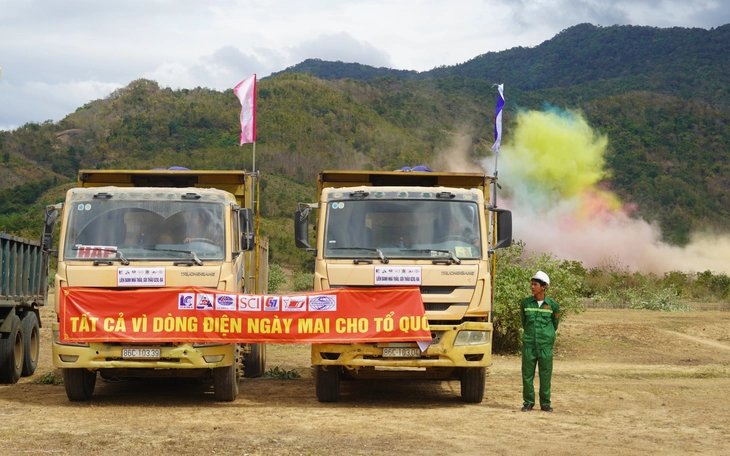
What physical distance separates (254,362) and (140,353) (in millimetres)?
4253

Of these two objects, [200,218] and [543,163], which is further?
[543,163]

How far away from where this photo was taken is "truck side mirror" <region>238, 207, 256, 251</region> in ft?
42.5

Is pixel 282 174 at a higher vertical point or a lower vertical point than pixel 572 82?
lower

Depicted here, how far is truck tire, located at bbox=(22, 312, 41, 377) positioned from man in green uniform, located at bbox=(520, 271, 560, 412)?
8572 millimetres

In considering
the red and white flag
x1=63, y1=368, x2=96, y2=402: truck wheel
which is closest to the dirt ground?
x1=63, y1=368, x2=96, y2=402: truck wheel

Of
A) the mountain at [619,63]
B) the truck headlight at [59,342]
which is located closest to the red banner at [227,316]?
the truck headlight at [59,342]

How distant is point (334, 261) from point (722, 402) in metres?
6.31

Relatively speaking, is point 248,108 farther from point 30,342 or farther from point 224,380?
point 224,380

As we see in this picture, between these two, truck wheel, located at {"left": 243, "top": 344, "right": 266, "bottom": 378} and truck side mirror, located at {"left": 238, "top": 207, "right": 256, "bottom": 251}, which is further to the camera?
truck wheel, located at {"left": 243, "top": 344, "right": 266, "bottom": 378}

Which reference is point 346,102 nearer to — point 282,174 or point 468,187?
point 282,174

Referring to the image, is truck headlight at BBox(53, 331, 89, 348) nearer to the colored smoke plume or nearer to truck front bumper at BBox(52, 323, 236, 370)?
truck front bumper at BBox(52, 323, 236, 370)

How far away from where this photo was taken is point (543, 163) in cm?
4603

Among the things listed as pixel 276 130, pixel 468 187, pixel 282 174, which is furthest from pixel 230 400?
pixel 276 130

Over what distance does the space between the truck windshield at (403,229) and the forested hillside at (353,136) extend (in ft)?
162
